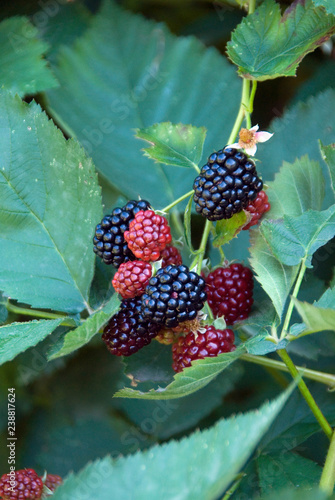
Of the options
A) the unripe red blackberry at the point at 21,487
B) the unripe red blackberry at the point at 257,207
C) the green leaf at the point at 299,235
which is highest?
the unripe red blackberry at the point at 257,207

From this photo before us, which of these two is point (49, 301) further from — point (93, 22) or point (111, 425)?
point (93, 22)

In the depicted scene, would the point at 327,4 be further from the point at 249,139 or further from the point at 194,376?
the point at 194,376

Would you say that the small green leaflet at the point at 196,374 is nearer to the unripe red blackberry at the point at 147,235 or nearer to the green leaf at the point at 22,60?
the unripe red blackberry at the point at 147,235

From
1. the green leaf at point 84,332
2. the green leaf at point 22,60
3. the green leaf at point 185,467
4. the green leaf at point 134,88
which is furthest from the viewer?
the green leaf at point 134,88

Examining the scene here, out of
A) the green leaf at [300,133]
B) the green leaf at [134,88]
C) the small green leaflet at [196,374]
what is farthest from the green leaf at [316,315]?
the green leaf at [134,88]

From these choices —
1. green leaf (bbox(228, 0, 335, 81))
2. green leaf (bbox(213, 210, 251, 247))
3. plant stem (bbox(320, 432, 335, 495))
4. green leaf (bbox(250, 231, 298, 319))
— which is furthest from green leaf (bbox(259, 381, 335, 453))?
green leaf (bbox(228, 0, 335, 81))

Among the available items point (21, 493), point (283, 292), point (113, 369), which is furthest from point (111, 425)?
point (283, 292)
